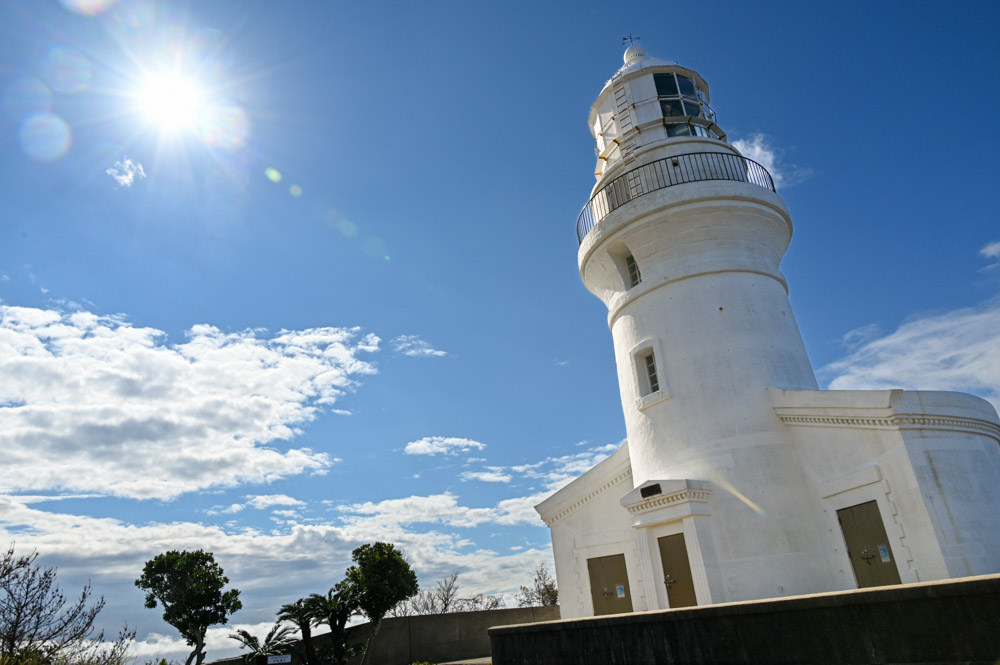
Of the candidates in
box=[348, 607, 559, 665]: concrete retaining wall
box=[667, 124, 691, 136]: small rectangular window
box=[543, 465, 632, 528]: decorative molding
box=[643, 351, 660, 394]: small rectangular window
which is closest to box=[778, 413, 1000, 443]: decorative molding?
box=[643, 351, 660, 394]: small rectangular window

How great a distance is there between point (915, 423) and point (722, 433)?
3.45 m

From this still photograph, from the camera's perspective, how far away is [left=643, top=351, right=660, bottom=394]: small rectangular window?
14.7 metres

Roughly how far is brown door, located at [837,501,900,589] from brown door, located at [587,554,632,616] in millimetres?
4716

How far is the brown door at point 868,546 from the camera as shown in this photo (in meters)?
10.8

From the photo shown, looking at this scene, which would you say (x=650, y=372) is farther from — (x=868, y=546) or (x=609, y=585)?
(x=868, y=546)

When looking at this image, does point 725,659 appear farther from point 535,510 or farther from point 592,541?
point 535,510

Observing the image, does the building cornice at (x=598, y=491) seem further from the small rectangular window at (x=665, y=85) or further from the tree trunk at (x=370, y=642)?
the small rectangular window at (x=665, y=85)

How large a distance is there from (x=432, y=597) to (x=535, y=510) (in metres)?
32.5

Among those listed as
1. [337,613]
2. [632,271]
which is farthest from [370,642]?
[632,271]

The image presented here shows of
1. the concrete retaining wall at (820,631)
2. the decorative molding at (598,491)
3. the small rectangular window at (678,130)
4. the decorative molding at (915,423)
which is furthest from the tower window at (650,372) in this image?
the concrete retaining wall at (820,631)

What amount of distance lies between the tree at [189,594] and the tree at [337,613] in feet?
17.0

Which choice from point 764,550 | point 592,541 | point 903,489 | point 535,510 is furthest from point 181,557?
point 903,489

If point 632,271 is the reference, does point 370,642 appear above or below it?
below

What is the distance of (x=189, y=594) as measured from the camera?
2203 cm
